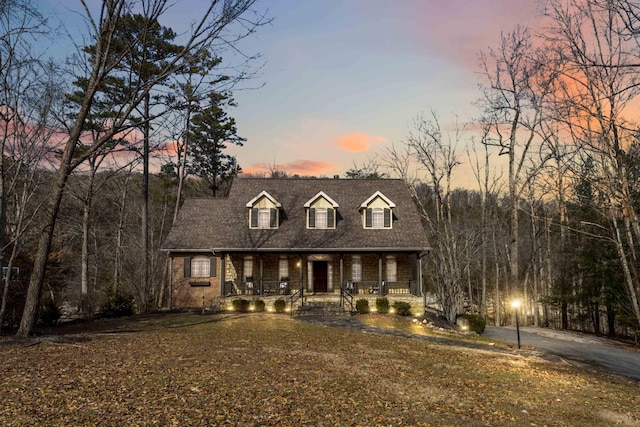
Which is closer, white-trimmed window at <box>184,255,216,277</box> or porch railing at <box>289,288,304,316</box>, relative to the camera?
porch railing at <box>289,288,304,316</box>

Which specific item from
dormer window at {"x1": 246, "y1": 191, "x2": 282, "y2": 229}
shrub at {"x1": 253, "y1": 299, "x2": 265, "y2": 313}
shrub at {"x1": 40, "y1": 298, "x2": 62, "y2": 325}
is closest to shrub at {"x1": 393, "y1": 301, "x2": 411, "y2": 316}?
shrub at {"x1": 253, "y1": 299, "x2": 265, "y2": 313}

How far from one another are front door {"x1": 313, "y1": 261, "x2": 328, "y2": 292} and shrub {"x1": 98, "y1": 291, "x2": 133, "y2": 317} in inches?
407

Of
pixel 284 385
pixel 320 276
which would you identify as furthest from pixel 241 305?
pixel 284 385

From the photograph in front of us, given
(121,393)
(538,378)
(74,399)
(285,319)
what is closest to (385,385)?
(538,378)

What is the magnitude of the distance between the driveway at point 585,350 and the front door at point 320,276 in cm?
932

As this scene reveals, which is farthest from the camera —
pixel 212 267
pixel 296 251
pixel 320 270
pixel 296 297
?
pixel 320 270

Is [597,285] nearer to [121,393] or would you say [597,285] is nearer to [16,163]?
[121,393]

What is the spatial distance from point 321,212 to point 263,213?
3.47 metres

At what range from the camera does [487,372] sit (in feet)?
38.3

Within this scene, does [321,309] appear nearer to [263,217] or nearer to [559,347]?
[263,217]

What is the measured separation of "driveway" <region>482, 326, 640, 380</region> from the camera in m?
15.6

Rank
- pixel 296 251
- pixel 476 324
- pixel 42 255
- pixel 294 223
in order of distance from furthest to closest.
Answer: pixel 294 223 → pixel 296 251 → pixel 476 324 → pixel 42 255

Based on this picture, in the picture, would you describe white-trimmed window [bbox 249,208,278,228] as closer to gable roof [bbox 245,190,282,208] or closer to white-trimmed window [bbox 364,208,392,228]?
gable roof [bbox 245,190,282,208]

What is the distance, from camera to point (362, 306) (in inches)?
928
